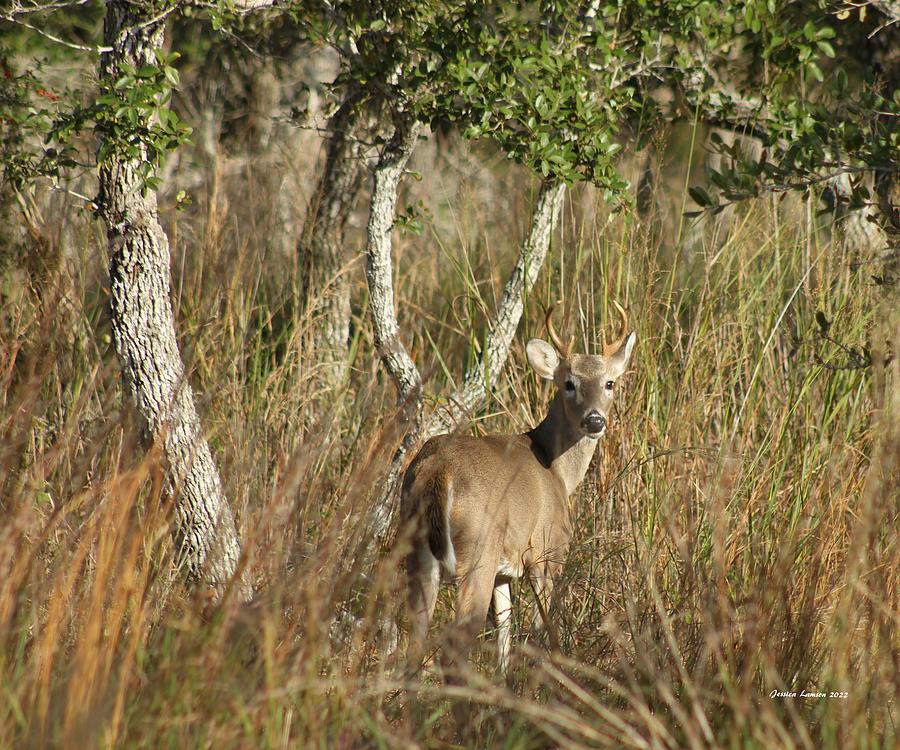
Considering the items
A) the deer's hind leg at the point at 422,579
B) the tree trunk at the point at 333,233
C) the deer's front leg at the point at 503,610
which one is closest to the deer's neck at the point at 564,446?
the deer's front leg at the point at 503,610

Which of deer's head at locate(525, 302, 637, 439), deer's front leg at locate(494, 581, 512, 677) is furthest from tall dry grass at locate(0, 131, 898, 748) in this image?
deer's head at locate(525, 302, 637, 439)

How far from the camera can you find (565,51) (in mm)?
4855

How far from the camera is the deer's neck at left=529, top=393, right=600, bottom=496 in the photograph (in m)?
5.17

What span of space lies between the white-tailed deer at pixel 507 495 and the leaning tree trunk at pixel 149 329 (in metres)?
0.73

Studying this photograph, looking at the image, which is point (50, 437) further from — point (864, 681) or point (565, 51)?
point (864, 681)

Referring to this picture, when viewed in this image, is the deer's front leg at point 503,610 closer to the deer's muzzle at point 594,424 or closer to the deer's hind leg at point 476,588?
the deer's hind leg at point 476,588

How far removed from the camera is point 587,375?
506cm

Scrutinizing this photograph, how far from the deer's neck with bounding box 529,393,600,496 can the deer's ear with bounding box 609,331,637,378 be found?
0.94ft

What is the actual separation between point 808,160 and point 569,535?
1.94 m

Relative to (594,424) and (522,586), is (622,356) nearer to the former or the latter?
(594,424)

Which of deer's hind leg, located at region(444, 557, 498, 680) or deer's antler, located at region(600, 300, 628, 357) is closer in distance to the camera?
deer's hind leg, located at region(444, 557, 498, 680)

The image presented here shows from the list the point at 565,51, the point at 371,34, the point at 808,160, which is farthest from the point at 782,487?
the point at 371,34

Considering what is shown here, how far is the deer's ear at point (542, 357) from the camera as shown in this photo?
17.0ft

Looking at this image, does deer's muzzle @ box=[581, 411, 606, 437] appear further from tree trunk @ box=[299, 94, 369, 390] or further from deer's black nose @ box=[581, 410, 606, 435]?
tree trunk @ box=[299, 94, 369, 390]
